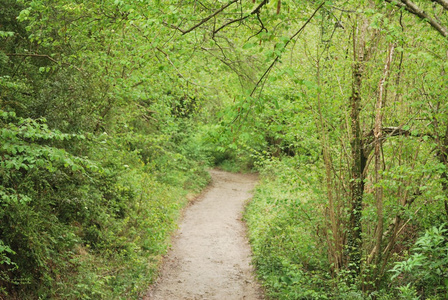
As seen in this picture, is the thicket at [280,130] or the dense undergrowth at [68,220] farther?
the thicket at [280,130]

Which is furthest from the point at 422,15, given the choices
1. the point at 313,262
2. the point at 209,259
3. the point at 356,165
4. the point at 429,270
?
the point at 209,259

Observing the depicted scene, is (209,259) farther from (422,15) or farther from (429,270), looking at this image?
(422,15)

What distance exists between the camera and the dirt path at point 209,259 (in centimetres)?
882

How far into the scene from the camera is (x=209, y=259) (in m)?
11.1

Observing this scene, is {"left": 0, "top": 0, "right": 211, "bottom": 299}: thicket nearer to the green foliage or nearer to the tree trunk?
the tree trunk

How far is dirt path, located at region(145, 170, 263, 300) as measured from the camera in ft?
28.9

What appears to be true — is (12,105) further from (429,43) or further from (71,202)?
(429,43)

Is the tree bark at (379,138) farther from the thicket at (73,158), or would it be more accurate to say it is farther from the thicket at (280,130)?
the thicket at (73,158)

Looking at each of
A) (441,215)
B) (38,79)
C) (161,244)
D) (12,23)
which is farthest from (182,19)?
(161,244)

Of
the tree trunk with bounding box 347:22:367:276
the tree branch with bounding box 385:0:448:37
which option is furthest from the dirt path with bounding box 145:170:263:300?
the tree branch with bounding box 385:0:448:37

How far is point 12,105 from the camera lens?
21.0 feet

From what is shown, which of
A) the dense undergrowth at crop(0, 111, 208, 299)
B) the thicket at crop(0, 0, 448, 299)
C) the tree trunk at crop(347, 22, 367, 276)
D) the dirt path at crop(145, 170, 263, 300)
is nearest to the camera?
the dense undergrowth at crop(0, 111, 208, 299)

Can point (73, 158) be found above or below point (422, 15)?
below

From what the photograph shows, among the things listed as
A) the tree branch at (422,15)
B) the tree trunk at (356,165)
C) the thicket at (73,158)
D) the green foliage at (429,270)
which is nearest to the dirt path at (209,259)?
the thicket at (73,158)
